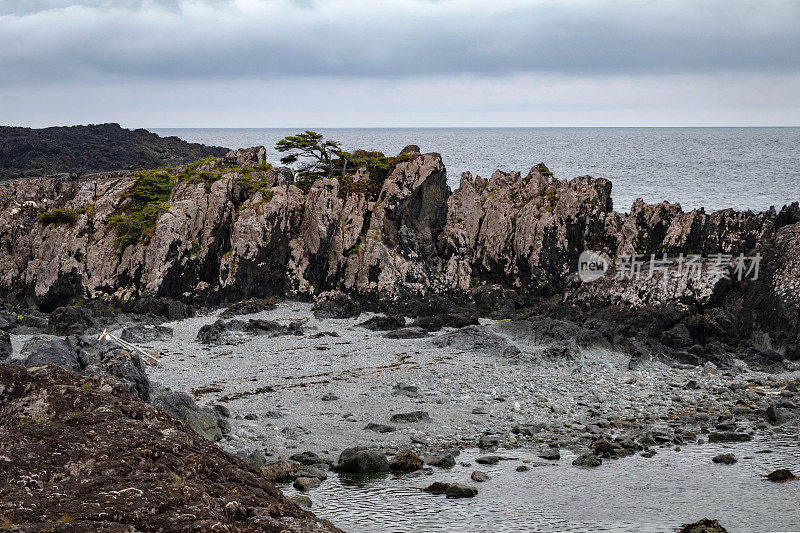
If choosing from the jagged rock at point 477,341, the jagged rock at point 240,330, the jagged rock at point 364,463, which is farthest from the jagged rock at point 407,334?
the jagged rock at point 364,463

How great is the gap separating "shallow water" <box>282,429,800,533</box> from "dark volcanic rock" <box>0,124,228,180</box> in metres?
98.3

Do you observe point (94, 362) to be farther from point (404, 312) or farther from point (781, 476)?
point (404, 312)

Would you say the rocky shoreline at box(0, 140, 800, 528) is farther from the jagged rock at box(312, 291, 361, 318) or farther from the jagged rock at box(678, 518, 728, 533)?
the jagged rock at box(678, 518, 728, 533)

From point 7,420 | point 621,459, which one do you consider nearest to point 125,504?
point 7,420

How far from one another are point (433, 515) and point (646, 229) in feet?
120

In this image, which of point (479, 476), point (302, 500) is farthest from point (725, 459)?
point (302, 500)

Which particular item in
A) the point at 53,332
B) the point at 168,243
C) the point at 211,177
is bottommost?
the point at 53,332

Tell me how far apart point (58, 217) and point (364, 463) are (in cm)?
4500

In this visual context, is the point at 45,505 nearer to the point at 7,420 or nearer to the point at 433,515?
the point at 7,420

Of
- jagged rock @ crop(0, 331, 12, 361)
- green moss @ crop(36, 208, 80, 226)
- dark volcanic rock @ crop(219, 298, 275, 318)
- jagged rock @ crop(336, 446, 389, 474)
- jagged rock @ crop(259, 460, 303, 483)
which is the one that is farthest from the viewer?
green moss @ crop(36, 208, 80, 226)

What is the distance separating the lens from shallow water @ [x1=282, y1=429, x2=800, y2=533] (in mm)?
16453

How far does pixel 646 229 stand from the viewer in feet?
158

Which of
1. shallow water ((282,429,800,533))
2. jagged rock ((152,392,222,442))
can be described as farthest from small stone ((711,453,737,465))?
jagged rock ((152,392,222,442))

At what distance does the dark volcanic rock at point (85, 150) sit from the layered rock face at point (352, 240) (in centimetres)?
5555
